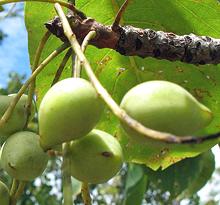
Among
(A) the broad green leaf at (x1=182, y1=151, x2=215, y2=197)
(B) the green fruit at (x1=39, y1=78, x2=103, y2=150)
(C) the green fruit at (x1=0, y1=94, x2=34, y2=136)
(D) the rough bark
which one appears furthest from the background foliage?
(B) the green fruit at (x1=39, y1=78, x2=103, y2=150)

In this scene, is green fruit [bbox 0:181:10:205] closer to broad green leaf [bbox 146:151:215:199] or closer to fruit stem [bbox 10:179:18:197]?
fruit stem [bbox 10:179:18:197]

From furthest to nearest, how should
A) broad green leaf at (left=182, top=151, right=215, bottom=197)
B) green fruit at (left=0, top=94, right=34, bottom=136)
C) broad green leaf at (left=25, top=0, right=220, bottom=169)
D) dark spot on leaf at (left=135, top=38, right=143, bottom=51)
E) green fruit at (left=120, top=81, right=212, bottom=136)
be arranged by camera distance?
broad green leaf at (left=182, top=151, right=215, bottom=197)
broad green leaf at (left=25, top=0, right=220, bottom=169)
dark spot on leaf at (left=135, top=38, right=143, bottom=51)
green fruit at (left=0, top=94, right=34, bottom=136)
green fruit at (left=120, top=81, right=212, bottom=136)

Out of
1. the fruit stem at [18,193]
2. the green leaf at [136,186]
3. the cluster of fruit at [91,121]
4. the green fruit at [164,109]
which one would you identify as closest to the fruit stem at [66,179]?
the cluster of fruit at [91,121]

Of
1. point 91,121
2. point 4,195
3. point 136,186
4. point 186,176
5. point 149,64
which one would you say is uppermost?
point 91,121

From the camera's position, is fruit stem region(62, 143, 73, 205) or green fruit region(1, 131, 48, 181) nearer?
fruit stem region(62, 143, 73, 205)

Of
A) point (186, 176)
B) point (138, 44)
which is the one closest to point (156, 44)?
point (138, 44)

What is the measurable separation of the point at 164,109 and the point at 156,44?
56cm

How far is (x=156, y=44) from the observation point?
4.68ft

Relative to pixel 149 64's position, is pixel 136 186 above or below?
→ below

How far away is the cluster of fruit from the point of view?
0.89m

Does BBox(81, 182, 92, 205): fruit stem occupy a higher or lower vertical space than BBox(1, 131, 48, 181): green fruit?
lower

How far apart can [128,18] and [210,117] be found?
873 millimetres

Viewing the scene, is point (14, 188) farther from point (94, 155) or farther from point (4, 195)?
point (94, 155)

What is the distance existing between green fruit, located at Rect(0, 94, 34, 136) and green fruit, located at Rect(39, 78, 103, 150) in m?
0.30
